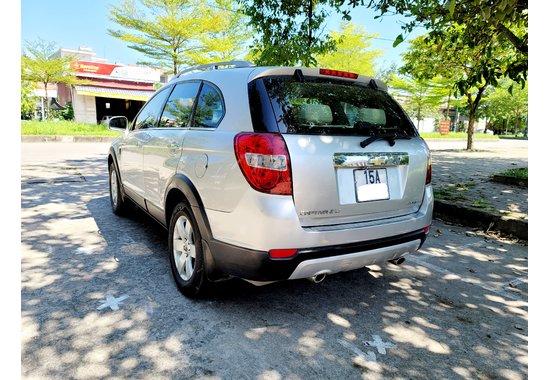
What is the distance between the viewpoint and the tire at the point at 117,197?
495 centimetres

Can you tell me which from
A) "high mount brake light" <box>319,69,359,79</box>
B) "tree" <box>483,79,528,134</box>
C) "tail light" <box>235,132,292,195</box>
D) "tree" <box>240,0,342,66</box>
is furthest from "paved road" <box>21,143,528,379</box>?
"tree" <box>483,79,528,134</box>

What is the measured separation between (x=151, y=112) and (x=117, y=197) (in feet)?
5.14

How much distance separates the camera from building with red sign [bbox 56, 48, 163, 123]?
101ft

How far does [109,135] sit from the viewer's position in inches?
749

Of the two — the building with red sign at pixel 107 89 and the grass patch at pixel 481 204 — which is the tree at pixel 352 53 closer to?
the building with red sign at pixel 107 89

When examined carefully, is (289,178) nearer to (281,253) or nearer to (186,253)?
(281,253)

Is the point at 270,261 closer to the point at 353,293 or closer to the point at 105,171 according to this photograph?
the point at 353,293

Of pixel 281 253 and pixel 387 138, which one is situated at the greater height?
pixel 387 138

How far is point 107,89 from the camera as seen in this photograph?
31.3 m

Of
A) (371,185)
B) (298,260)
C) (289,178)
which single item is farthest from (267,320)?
(371,185)

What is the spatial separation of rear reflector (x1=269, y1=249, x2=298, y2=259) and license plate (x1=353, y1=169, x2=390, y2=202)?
22.6 inches
